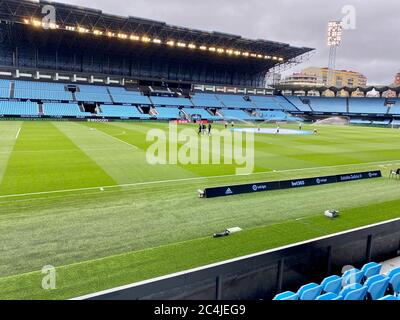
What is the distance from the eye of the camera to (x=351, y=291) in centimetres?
561

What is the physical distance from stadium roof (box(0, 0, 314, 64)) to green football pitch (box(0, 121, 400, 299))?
4265 centimetres

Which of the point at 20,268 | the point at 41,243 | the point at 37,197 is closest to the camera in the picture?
the point at 20,268

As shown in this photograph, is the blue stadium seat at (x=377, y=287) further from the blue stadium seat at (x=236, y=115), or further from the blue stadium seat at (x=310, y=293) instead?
the blue stadium seat at (x=236, y=115)

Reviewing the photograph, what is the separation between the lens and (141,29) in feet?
213

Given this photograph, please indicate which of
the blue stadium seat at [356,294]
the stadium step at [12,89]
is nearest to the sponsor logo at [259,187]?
the blue stadium seat at [356,294]

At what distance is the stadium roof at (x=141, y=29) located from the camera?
2137 inches

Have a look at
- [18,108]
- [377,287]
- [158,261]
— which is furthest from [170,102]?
[377,287]

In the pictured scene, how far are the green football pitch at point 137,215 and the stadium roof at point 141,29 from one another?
140 feet

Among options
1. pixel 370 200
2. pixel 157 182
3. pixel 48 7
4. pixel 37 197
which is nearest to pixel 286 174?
pixel 370 200

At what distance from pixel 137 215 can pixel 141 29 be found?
6120cm

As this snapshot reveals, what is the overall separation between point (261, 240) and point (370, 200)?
7594 millimetres
